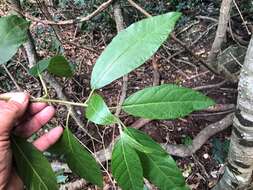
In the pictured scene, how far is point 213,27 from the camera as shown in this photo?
283 cm

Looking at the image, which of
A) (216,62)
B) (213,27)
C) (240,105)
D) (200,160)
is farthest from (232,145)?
(213,27)

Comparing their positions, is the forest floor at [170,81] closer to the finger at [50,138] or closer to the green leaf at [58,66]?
the finger at [50,138]

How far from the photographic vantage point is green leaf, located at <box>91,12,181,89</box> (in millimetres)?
723

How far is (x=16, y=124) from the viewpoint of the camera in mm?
1000

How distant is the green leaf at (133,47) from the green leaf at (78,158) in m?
0.16

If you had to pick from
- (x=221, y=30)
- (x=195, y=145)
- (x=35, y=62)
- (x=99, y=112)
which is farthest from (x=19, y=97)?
(x=221, y=30)

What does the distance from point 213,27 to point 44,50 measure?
4.56 ft

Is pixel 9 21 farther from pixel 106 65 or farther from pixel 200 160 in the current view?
pixel 200 160

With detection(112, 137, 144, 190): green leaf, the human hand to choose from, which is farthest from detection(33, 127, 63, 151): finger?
detection(112, 137, 144, 190): green leaf

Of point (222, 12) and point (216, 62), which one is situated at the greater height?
point (222, 12)

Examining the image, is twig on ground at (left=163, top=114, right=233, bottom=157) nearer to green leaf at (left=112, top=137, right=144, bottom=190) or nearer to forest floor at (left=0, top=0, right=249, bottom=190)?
forest floor at (left=0, top=0, right=249, bottom=190)

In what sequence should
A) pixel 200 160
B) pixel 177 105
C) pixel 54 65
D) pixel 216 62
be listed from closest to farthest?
1. pixel 177 105
2. pixel 54 65
3. pixel 200 160
4. pixel 216 62

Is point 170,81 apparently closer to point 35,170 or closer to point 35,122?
point 35,122

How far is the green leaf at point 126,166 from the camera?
0.73 meters
